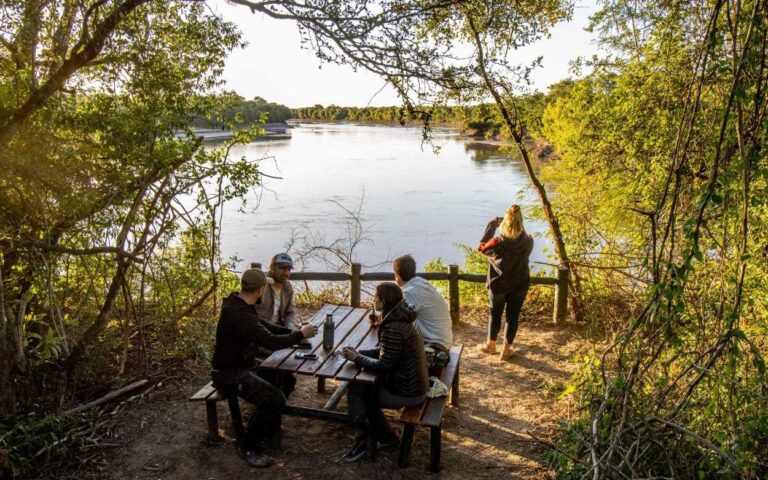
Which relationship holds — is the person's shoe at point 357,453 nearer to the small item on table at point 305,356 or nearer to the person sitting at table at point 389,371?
the person sitting at table at point 389,371

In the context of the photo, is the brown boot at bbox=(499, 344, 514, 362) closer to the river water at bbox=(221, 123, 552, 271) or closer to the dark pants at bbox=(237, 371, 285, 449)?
the dark pants at bbox=(237, 371, 285, 449)

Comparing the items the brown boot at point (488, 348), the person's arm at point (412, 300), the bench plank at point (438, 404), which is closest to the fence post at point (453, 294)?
the brown boot at point (488, 348)

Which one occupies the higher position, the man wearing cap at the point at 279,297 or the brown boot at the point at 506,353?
the man wearing cap at the point at 279,297

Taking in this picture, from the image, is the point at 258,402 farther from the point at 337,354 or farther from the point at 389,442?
the point at 389,442

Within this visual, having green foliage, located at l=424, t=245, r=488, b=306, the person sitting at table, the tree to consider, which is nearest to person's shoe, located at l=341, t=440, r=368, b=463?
the person sitting at table

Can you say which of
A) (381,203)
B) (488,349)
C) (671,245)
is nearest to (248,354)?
(671,245)

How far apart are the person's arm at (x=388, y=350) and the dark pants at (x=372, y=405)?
0.15 meters

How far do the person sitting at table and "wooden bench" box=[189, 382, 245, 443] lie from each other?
81cm

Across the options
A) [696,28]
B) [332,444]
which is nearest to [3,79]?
[332,444]

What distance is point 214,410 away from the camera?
13.6ft

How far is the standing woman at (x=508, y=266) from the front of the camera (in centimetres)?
565

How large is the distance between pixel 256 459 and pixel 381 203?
20.2m

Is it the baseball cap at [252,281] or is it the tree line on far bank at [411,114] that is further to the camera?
the tree line on far bank at [411,114]

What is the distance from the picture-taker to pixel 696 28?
5246 millimetres
